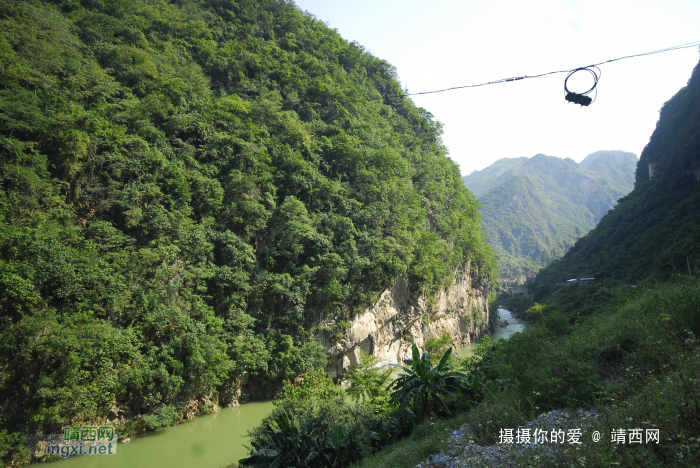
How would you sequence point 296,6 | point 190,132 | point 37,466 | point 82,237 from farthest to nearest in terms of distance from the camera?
point 296,6 < point 190,132 < point 82,237 < point 37,466

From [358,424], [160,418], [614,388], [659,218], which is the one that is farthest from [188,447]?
[659,218]

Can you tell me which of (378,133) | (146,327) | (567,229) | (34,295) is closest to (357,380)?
(146,327)

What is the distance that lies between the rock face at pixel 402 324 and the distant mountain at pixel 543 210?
59.0 metres

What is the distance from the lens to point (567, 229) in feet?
417

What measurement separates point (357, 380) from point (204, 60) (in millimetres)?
26994

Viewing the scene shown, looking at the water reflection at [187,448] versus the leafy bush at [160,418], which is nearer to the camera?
the water reflection at [187,448]

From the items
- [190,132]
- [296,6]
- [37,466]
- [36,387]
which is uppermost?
[296,6]

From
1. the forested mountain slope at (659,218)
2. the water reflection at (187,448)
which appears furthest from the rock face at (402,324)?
the forested mountain slope at (659,218)

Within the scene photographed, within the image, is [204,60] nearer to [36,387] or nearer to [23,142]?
[23,142]

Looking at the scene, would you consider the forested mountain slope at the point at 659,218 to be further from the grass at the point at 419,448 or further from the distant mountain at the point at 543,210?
the distant mountain at the point at 543,210

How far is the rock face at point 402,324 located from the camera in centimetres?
2130

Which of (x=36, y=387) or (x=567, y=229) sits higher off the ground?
(x=567, y=229)

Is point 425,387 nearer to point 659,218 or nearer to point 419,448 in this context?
point 419,448

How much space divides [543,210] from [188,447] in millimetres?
152718
